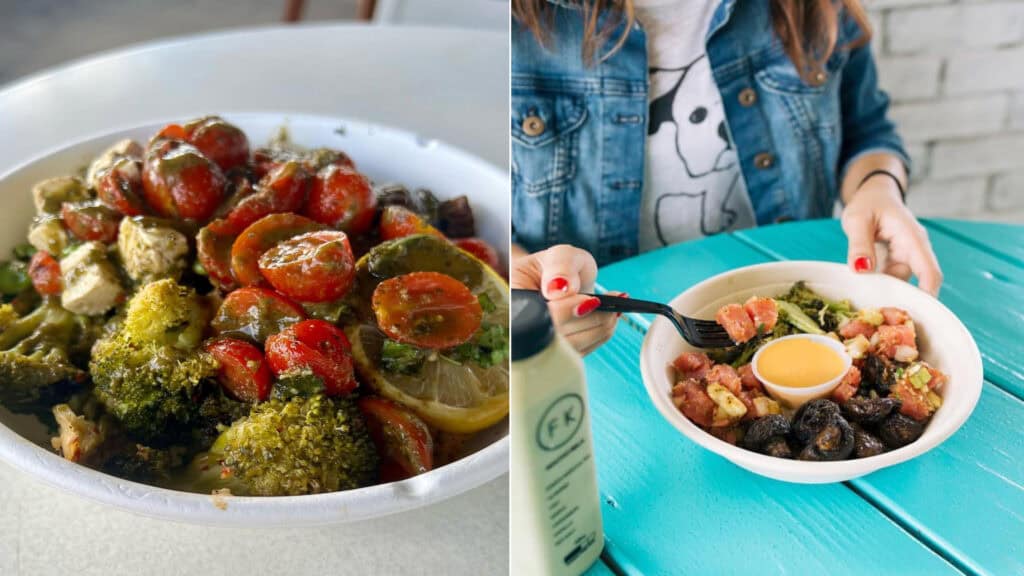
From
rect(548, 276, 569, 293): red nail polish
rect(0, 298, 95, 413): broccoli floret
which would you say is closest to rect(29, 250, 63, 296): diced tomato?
rect(0, 298, 95, 413): broccoli floret

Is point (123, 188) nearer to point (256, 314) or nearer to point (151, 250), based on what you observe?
point (151, 250)

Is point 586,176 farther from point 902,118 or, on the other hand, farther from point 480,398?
point 902,118

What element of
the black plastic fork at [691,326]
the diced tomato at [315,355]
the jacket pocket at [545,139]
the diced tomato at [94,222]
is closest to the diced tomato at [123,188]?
the diced tomato at [94,222]

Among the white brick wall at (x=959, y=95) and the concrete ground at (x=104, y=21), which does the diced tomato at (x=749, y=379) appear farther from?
the concrete ground at (x=104, y=21)

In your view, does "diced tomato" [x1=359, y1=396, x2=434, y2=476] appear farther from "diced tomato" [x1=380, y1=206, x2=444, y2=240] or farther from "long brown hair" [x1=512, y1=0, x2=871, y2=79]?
"long brown hair" [x1=512, y1=0, x2=871, y2=79]

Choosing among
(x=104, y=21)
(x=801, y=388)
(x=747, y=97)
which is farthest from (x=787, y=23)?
(x=104, y=21)

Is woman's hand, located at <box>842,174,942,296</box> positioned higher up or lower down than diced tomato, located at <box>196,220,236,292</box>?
higher up
